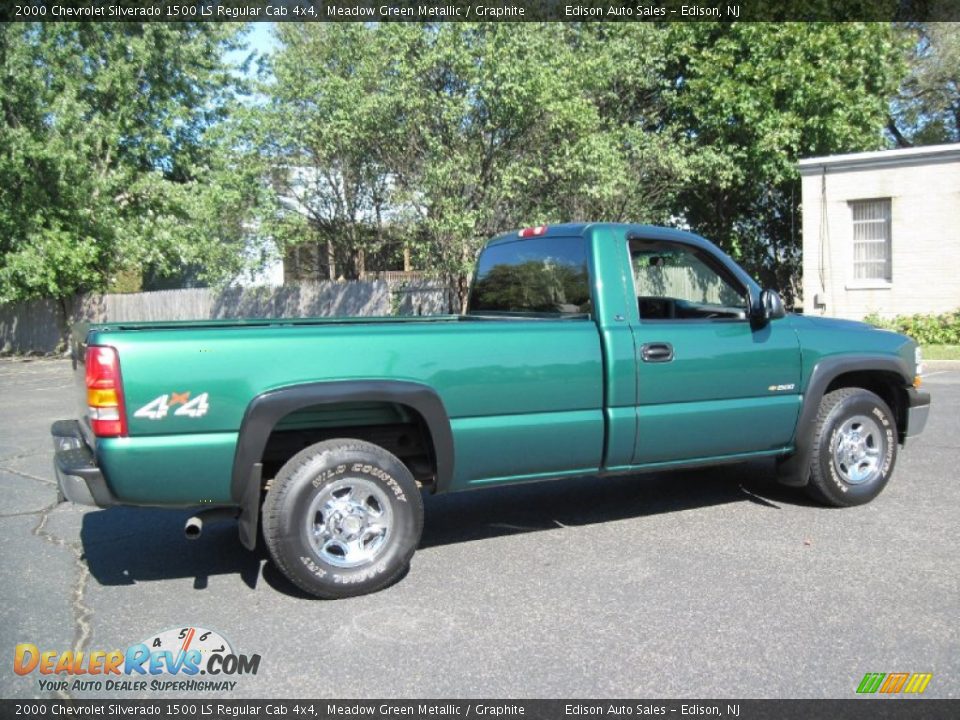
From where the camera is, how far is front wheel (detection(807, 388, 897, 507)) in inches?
234

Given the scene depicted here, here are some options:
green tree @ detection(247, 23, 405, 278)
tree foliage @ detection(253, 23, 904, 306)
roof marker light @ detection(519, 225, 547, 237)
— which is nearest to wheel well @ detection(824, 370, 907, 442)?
roof marker light @ detection(519, 225, 547, 237)

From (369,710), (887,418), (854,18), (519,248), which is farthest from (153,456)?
(854,18)

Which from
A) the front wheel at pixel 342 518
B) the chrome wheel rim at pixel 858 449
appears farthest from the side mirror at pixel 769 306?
the front wheel at pixel 342 518

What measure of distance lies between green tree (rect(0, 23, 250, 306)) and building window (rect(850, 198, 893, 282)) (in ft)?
43.1

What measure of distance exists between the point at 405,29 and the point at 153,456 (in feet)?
42.4

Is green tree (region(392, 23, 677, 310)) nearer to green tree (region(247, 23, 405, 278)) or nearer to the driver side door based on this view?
green tree (region(247, 23, 405, 278))

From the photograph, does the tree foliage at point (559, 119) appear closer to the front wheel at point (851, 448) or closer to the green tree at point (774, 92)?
the green tree at point (774, 92)

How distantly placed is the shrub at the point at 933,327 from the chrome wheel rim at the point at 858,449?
41.5 ft

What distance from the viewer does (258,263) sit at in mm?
18906

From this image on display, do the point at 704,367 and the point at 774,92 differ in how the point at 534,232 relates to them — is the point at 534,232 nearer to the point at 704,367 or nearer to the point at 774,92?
the point at 704,367

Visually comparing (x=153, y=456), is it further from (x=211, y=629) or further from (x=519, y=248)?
(x=519, y=248)

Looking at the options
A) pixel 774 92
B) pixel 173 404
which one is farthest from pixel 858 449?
pixel 774 92

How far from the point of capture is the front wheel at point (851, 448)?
5.93 meters

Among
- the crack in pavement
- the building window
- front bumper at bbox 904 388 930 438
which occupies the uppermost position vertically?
the building window
